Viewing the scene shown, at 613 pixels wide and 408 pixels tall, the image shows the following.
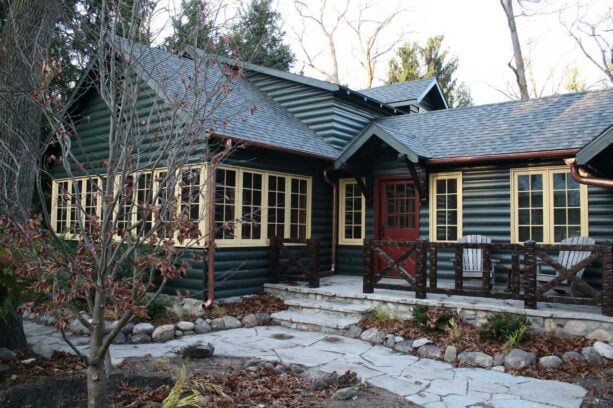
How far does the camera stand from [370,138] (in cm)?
909

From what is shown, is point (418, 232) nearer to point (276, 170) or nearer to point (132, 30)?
point (276, 170)

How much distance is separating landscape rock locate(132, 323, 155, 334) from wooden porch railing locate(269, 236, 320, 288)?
112 inches

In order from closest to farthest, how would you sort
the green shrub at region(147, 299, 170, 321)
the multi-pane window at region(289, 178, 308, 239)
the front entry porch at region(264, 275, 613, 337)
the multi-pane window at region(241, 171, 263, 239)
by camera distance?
the front entry porch at region(264, 275, 613, 337) → the green shrub at region(147, 299, 170, 321) → the multi-pane window at region(241, 171, 263, 239) → the multi-pane window at region(289, 178, 308, 239)

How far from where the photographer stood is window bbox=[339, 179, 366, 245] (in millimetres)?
10680

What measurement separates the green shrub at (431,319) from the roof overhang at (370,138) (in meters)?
2.77

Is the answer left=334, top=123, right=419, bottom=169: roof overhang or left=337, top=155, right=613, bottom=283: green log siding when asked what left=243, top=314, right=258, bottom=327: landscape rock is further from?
left=337, top=155, right=613, bottom=283: green log siding

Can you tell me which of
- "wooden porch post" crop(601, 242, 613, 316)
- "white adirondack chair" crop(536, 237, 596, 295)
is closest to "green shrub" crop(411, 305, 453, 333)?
"white adirondack chair" crop(536, 237, 596, 295)

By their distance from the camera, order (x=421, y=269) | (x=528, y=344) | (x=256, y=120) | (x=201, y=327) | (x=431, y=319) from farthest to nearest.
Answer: (x=256, y=120)
(x=421, y=269)
(x=201, y=327)
(x=431, y=319)
(x=528, y=344)

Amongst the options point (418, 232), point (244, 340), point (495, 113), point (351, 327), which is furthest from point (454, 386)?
point (495, 113)

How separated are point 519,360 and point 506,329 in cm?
58

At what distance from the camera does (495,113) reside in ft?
34.6

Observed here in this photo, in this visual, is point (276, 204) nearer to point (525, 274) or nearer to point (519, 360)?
point (525, 274)

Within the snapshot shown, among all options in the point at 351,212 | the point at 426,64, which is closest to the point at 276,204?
the point at 351,212

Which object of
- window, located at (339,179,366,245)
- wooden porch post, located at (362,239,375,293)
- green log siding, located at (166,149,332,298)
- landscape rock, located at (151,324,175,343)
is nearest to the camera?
landscape rock, located at (151,324,175,343)
